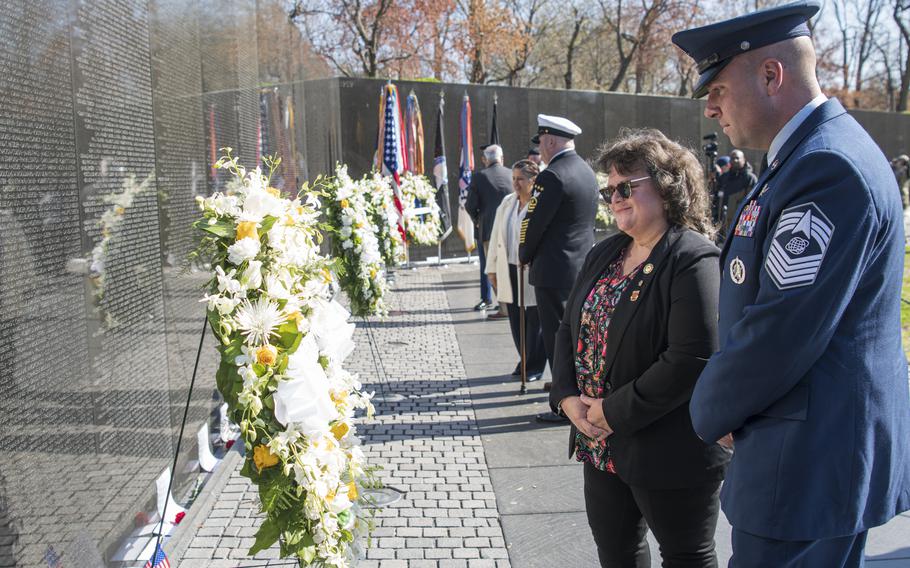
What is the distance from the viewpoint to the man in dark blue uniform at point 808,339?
1.85 m

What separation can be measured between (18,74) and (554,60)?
3943cm

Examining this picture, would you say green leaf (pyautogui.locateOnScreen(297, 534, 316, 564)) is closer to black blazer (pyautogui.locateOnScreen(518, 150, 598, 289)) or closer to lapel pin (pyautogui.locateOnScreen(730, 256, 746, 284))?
lapel pin (pyautogui.locateOnScreen(730, 256, 746, 284))

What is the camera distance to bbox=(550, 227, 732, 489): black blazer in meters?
2.70

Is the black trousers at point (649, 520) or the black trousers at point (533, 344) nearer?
the black trousers at point (649, 520)

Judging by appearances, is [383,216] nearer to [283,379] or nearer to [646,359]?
[283,379]

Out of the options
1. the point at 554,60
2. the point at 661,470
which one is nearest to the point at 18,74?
the point at 661,470

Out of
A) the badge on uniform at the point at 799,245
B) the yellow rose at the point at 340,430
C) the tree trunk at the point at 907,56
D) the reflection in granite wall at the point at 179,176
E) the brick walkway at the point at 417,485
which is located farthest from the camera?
the tree trunk at the point at 907,56

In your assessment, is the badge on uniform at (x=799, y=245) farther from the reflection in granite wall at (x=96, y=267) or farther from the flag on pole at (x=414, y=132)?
the flag on pole at (x=414, y=132)

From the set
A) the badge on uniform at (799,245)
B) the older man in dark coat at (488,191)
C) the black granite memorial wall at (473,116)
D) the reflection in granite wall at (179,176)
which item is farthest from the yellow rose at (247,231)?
the black granite memorial wall at (473,116)

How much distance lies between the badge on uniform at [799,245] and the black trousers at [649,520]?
3.62 ft

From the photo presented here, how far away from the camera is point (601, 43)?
42500mm

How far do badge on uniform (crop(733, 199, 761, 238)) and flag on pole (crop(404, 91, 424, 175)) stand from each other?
13062 mm

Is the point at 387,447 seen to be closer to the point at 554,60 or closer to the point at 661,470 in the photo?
the point at 661,470

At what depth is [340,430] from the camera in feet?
10.2
